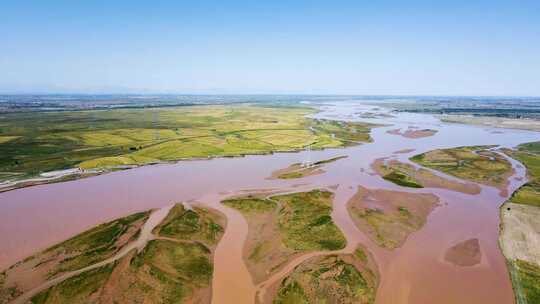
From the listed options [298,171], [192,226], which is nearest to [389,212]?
[298,171]

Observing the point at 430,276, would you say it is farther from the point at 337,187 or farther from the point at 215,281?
the point at 337,187

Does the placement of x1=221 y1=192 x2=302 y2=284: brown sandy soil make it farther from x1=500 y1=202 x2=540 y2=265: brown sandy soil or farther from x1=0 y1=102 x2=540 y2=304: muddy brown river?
x1=500 y1=202 x2=540 y2=265: brown sandy soil

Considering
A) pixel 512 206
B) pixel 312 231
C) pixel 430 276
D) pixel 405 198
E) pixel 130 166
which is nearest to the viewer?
pixel 430 276

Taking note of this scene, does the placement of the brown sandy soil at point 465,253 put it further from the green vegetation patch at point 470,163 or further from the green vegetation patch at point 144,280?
the green vegetation patch at point 470,163

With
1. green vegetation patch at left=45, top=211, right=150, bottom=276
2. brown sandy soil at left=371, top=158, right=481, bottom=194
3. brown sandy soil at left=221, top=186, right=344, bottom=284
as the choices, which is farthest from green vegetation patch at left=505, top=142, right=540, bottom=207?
green vegetation patch at left=45, top=211, right=150, bottom=276

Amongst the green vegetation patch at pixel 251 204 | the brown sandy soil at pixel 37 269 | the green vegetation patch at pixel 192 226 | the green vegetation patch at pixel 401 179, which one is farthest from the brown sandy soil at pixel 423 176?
the brown sandy soil at pixel 37 269

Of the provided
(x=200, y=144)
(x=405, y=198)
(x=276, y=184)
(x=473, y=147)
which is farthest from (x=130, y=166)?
(x=473, y=147)

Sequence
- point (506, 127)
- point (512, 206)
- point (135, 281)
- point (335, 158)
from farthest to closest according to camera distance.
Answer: point (506, 127)
point (335, 158)
point (512, 206)
point (135, 281)
